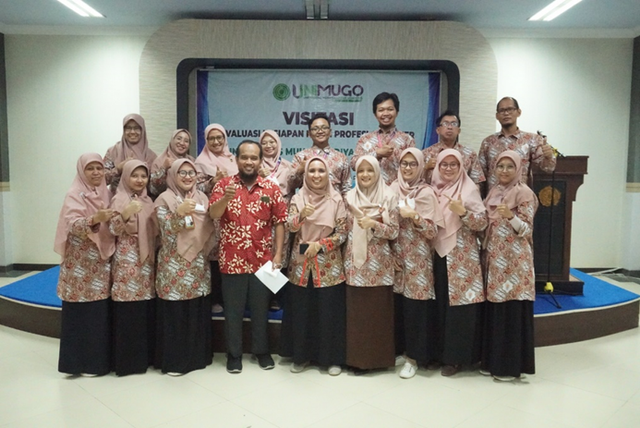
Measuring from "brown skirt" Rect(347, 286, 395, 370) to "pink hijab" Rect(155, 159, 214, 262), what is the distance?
1026 mm

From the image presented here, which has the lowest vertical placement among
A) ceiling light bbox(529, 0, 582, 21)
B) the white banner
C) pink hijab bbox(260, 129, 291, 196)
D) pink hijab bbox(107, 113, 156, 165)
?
pink hijab bbox(260, 129, 291, 196)

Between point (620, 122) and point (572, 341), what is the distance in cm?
372

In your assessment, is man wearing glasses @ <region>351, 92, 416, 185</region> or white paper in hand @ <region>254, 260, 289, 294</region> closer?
white paper in hand @ <region>254, 260, 289, 294</region>

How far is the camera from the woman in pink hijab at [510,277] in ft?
9.40

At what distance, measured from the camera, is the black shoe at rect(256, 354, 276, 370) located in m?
3.16

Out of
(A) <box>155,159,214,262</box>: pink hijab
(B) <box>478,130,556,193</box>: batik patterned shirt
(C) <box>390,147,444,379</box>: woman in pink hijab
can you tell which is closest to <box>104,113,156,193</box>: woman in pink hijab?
(A) <box>155,159,214,262</box>: pink hijab

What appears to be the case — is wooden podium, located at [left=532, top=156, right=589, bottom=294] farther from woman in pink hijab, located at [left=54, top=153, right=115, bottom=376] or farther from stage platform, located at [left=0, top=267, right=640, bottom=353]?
woman in pink hijab, located at [left=54, top=153, right=115, bottom=376]

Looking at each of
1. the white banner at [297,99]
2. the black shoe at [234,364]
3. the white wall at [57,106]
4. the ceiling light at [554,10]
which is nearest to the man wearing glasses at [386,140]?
the black shoe at [234,364]

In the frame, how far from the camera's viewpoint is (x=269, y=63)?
547 centimetres

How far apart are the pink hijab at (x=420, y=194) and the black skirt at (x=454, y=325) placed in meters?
0.30

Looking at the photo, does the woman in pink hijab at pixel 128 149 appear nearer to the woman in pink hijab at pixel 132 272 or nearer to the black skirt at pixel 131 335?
the woman in pink hijab at pixel 132 272

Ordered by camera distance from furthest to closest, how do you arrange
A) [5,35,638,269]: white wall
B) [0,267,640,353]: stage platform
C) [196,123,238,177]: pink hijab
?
[5,35,638,269]: white wall → [0,267,640,353]: stage platform → [196,123,238,177]: pink hijab

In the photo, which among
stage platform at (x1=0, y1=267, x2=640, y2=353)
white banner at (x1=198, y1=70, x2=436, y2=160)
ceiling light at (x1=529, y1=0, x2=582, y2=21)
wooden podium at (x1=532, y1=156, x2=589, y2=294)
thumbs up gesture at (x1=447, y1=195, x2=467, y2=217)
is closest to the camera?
thumbs up gesture at (x1=447, y1=195, x2=467, y2=217)

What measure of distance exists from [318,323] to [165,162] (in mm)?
1665
